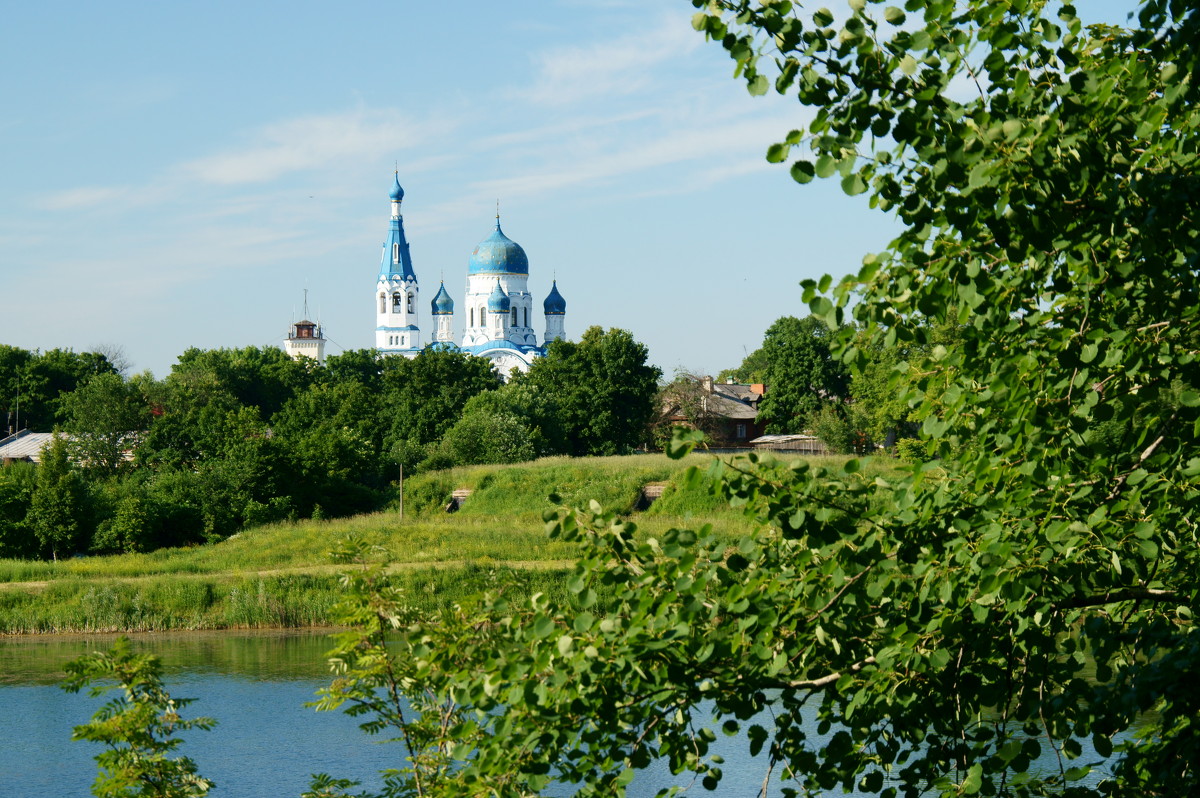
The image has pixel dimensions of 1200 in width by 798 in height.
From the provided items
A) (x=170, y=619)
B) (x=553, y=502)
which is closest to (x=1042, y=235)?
(x=553, y=502)

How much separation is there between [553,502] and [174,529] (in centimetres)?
3923

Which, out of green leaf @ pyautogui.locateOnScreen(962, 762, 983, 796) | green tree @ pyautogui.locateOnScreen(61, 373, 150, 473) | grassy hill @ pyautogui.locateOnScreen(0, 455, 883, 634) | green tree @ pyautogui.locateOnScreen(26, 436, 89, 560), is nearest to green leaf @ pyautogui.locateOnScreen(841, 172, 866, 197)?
green leaf @ pyautogui.locateOnScreen(962, 762, 983, 796)

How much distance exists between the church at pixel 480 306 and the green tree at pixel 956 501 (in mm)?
110774

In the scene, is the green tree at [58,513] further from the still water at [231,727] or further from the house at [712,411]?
the house at [712,411]

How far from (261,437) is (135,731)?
39.5 metres

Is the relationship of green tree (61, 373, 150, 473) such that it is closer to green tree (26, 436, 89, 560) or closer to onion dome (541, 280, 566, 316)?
green tree (26, 436, 89, 560)

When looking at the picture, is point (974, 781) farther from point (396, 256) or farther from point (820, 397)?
point (396, 256)

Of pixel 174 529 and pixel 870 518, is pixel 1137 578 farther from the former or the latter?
pixel 174 529

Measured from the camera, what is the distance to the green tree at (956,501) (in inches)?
156

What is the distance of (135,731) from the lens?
6.47 metres

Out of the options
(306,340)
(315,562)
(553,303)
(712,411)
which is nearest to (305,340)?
(306,340)

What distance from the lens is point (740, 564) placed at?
4.20m

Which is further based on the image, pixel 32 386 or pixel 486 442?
pixel 32 386

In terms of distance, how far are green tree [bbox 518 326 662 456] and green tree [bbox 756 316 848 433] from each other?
9.44 metres
